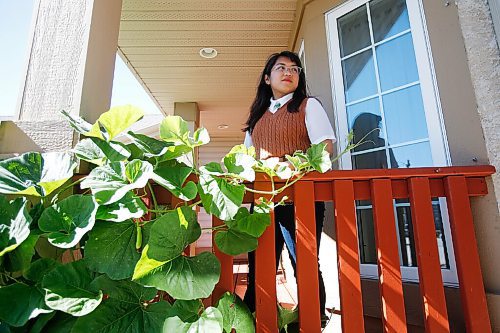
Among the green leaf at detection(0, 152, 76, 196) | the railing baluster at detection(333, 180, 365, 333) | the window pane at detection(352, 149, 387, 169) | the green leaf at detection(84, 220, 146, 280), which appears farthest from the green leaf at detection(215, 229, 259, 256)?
the window pane at detection(352, 149, 387, 169)

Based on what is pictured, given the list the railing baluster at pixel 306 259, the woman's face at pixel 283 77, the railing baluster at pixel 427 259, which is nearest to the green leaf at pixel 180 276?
the railing baluster at pixel 306 259

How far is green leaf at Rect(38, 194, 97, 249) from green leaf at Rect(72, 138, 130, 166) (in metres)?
0.13

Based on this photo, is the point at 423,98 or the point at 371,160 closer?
the point at 423,98

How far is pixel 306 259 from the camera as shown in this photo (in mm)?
1043

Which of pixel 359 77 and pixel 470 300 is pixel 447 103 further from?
pixel 470 300

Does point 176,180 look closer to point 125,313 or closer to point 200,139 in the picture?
point 200,139

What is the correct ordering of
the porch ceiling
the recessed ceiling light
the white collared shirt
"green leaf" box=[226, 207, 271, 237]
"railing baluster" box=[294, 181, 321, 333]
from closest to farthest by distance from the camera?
"green leaf" box=[226, 207, 271, 237]
"railing baluster" box=[294, 181, 321, 333]
the white collared shirt
the porch ceiling
the recessed ceiling light

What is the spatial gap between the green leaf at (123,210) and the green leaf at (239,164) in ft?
0.88

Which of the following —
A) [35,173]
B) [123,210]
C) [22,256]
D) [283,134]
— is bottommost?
[22,256]

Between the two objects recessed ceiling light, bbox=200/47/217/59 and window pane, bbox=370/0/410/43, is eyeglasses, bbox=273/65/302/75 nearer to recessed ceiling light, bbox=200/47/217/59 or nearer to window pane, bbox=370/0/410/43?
window pane, bbox=370/0/410/43

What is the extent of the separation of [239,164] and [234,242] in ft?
0.86

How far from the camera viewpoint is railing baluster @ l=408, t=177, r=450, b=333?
3.29 ft

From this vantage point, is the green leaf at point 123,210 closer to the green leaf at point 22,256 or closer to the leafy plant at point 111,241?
the leafy plant at point 111,241

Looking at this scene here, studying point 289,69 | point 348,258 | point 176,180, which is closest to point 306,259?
point 348,258
